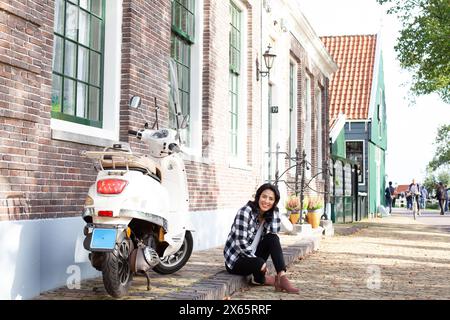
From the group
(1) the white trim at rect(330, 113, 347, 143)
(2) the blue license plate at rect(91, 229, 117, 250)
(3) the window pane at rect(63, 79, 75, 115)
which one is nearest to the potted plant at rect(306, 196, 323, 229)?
(3) the window pane at rect(63, 79, 75, 115)

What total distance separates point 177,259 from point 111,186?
193 centimetres

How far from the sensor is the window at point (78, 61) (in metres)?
6.37

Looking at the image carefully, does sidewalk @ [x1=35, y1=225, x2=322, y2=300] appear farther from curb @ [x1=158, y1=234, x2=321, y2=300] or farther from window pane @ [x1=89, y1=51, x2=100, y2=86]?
window pane @ [x1=89, y1=51, x2=100, y2=86]

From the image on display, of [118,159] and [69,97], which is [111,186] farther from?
[69,97]

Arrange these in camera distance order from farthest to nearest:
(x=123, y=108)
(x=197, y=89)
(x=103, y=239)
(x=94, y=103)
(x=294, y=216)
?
(x=294, y=216), (x=197, y=89), (x=123, y=108), (x=94, y=103), (x=103, y=239)

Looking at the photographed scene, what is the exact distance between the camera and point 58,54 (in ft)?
20.8

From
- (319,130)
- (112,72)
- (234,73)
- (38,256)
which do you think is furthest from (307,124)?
(38,256)

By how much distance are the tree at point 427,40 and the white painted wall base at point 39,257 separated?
14.4 meters

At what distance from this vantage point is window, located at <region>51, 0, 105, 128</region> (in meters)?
6.37

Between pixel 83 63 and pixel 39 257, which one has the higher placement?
pixel 83 63

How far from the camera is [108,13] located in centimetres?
740

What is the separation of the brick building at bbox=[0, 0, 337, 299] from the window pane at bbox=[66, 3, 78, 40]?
0.01 metres

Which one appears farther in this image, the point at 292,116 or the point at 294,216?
the point at 292,116
